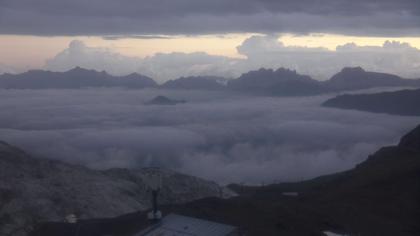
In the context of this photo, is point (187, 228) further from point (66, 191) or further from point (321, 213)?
point (66, 191)

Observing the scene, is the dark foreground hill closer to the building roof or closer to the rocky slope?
the building roof

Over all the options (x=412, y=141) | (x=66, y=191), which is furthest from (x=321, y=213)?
(x=412, y=141)

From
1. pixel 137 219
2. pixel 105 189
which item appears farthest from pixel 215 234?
pixel 105 189

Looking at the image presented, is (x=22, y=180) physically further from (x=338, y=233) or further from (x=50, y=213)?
(x=338, y=233)

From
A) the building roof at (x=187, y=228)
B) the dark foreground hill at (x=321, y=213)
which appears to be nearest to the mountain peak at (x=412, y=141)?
the dark foreground hill at (x=321, y=213)

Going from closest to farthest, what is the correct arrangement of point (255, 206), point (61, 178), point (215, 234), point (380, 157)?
point (215, 234)
point (255, 206)
point (61, 178)
point (380, 157)

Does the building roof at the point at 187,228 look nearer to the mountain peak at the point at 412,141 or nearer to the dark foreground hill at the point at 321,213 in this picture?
the dark foreground hill at the point at 321,213
